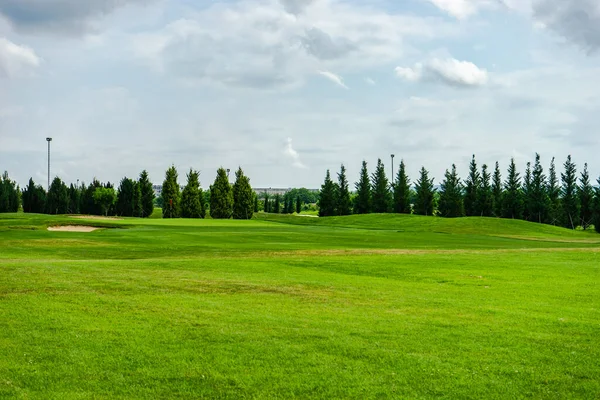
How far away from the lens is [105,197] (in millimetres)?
119938

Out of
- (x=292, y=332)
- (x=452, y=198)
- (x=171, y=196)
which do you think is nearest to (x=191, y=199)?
(x=171, y=196)

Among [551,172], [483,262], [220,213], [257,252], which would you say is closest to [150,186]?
[220,213]

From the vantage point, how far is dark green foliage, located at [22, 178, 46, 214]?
12475 centimetres

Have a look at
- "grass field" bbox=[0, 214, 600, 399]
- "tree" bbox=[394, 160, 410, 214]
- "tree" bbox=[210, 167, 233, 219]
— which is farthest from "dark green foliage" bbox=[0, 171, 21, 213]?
"grass field" bbox=[0, 214, 600, 399]

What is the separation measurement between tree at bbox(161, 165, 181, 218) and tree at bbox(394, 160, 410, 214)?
1640 inches

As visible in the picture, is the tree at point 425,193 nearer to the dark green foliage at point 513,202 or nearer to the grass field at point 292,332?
the dark green foliage at point 513,202

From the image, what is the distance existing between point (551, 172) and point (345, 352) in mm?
110975

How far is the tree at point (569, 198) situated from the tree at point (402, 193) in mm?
28425

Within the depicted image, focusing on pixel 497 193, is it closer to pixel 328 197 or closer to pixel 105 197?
pixel 328 197

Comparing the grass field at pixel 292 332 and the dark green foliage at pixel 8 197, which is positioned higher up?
the dark green foliage at pixel 8 197

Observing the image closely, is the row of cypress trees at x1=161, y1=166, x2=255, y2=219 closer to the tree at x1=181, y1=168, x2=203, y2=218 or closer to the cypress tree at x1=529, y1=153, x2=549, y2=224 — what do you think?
the tree at x1=181, y1=168, x2=203, y2=218

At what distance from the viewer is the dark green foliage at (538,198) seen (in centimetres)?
10919

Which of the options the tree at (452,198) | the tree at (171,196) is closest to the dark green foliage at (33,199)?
the tree at (171,196)

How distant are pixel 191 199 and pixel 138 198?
14176 millimetres
